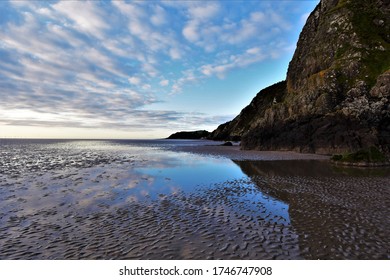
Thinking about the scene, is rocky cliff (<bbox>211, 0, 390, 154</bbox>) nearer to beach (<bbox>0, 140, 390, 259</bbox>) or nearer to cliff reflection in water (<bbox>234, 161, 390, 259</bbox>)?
cliff reflection in water (<bbox>234, 161, 390, 259</bbox>)

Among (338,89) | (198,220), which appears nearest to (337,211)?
(198,220)

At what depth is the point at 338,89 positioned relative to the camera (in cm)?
4597

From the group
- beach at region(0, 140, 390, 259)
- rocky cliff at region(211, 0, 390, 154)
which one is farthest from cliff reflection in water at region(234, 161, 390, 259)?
rocky cliff at region(211, 0, 390, 154)

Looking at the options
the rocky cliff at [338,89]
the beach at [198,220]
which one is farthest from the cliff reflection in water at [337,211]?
the rocky cliff at [338,89]

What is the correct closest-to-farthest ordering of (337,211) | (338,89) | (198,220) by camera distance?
1. (198,220)
2. (337,211)
3. (338,89)

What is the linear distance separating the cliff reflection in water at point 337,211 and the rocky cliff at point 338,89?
20704 millimetres

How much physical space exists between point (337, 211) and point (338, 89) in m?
41.5

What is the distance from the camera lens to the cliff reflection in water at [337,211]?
8328mm

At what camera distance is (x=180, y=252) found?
8.21m

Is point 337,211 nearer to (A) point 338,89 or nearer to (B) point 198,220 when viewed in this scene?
(B) point 198,220

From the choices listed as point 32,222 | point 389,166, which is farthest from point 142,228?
point 389,166

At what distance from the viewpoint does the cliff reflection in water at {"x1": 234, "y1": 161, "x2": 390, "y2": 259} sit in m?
8.33

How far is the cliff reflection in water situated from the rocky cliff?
815 inches

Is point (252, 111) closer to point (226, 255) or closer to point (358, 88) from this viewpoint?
point (358, 88)
